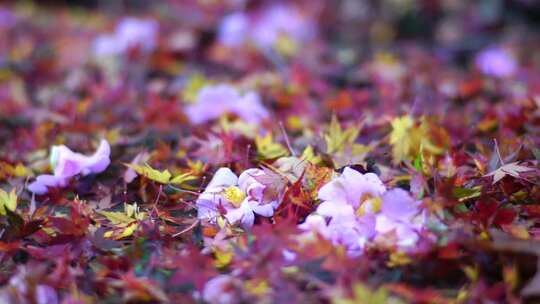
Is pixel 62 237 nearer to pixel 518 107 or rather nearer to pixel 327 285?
pixel 327 285

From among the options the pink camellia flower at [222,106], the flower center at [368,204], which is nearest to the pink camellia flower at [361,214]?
the flower center at [368,204]

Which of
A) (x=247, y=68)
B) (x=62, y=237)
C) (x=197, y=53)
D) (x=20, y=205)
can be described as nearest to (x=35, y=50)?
(x=197, y=53)

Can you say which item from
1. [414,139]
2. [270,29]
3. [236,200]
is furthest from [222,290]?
[270,29]

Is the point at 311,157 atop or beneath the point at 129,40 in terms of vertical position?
atop

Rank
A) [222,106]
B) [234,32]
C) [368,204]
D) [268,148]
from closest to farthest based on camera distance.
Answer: [368,204], [268,148], [222,106], [234,32]

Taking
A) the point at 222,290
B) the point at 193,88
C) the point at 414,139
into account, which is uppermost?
the point at 414,139

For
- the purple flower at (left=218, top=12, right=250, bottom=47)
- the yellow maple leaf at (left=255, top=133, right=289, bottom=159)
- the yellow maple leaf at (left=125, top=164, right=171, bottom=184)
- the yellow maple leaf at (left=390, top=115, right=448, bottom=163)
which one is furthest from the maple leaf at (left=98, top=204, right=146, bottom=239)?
the purple flower at (left=218, top=12, right=250, bottom=47)

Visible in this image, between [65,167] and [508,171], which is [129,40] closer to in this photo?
[65,167]
